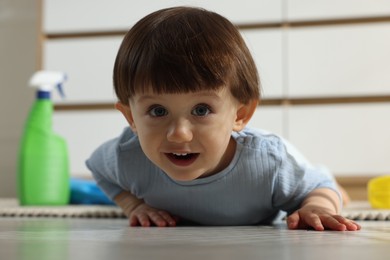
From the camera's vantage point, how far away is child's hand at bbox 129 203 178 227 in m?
1.08

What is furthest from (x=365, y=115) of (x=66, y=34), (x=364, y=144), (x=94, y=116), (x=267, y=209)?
(x=267, y=209)

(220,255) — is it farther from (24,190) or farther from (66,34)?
(66,34)

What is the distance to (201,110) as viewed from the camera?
889 millimetres

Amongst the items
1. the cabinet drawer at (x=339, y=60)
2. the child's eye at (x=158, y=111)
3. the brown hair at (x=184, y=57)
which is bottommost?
the child's eye at (x=158, y=111)

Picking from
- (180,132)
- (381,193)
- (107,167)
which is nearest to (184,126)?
(180,132)

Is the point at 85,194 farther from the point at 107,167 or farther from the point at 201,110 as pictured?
the point at 201,110

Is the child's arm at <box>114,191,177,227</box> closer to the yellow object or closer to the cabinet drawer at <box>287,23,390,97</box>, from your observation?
the yellow object

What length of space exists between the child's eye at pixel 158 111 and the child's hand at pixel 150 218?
0.84 feet

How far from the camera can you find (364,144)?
2.39 metres

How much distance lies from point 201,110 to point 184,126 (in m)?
0.04

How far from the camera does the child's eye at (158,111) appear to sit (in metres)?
0.88

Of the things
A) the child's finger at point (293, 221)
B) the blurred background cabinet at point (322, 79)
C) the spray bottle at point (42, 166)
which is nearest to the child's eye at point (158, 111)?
the child's finger at point (293, 221)

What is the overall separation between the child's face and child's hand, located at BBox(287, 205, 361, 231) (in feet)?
0.50

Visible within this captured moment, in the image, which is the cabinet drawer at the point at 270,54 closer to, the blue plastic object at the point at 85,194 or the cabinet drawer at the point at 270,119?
the cabinet drawer at the point at 270,119
